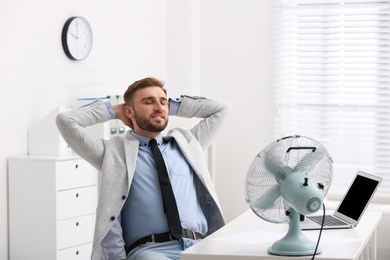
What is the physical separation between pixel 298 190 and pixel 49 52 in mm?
2505

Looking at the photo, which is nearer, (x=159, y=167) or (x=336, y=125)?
(x=159, y=167)

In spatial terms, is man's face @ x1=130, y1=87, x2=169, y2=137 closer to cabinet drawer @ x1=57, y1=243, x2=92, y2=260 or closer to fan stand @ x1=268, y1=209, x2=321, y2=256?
fan stand @ x1=268, y1=209, x2=321, y2=256

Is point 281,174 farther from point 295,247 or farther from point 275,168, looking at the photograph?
point 295,247

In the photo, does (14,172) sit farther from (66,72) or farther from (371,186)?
(371,186)

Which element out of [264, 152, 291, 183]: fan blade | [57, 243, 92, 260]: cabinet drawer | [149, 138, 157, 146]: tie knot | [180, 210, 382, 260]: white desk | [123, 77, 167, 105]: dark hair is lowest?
[57, 243, 92, 260]: cabinet drawer

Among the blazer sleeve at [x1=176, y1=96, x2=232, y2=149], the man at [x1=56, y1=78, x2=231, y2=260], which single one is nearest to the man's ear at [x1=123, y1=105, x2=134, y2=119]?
the man at [x1=56, y1=78, x2=231, y2=260]

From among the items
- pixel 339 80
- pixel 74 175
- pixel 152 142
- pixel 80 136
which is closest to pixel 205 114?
pixel 152 142

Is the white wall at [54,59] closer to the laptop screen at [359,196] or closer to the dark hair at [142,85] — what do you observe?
the dark hair at [142,85]

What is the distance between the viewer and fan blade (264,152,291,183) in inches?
103

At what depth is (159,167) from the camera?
125 inches

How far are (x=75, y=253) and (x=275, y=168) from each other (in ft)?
6.86

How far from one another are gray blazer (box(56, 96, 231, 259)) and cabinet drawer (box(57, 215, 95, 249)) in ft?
3.70

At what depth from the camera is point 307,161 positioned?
103 inches

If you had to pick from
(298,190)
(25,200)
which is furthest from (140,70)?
(298,190)
